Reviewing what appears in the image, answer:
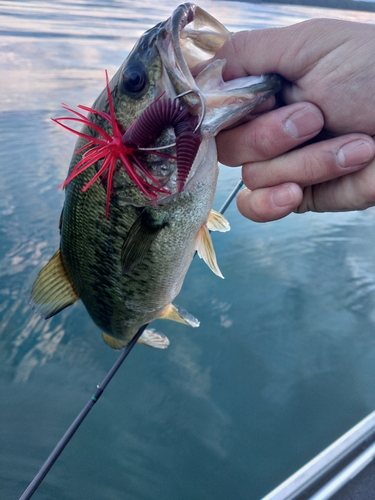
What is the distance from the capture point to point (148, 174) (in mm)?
1130

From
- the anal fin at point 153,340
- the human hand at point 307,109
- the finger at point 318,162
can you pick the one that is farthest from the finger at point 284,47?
the anal fin at point 153,340

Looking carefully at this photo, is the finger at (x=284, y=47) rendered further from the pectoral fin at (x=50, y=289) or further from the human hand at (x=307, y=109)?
the pectoral fin at (x=50, y=289)

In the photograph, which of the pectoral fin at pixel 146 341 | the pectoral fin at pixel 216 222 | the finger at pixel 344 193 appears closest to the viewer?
the finger at pixel 344 193

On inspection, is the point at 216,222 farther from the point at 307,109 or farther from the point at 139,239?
the point at 307,109

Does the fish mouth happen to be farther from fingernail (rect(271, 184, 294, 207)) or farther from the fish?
fingernail (rect(271, 184, 294, 207))

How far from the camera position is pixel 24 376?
2.68m

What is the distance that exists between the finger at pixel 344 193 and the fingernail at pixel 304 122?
30 cm

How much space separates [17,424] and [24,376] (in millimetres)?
335

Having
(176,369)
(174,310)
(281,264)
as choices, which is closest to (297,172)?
(174,310)

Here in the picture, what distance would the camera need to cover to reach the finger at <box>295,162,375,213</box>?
4.57 ft

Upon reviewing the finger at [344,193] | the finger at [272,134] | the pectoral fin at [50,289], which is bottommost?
the pectoral fin at [50,289]

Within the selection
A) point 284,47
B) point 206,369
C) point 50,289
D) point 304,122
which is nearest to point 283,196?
point 304,122

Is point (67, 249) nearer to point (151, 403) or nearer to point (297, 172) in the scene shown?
point (297, 172)

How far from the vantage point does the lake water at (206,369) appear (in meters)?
2.32
